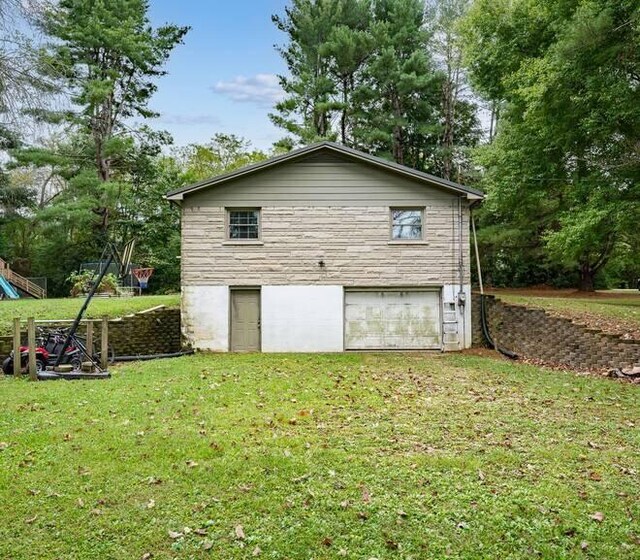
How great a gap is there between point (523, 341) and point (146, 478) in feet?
37.4

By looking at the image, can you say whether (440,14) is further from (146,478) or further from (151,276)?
(146,478)

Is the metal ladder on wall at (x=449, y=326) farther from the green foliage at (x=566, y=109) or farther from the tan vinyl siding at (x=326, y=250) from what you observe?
the green foliage at (x=566, y=109)

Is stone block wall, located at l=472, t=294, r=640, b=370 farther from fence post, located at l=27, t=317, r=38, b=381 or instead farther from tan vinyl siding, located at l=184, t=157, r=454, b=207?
fence post, located at l=27, t=317, r=38, b=381

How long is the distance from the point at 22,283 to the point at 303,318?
18859 mm

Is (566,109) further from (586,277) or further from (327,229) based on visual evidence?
(586,277)

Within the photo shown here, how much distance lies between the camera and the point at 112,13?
88.7ft

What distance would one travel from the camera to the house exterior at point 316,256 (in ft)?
47.8

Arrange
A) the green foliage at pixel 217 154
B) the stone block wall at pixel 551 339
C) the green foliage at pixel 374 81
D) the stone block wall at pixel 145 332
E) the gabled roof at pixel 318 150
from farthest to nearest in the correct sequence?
the green foliage at pixel 217 154 < the green foliage at pixel 374 81 < the gabled roof at pixel 318 150 < the stone block wall at pixel 145 332 < the stone block wall at pixel 551 339

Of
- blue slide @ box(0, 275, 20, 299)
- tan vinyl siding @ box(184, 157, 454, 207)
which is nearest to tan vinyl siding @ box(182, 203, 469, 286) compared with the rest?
tan vinyl siding @ box(184, 157, 454, 207)

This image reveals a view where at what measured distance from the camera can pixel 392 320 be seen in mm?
14812

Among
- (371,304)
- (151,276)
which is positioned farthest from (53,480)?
(151,276)

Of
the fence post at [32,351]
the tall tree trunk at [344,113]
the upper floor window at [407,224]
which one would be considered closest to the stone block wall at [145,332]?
the fence post at [32,351]

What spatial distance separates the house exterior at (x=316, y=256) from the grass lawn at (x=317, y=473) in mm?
5762

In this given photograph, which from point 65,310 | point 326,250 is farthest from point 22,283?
point 326,250
